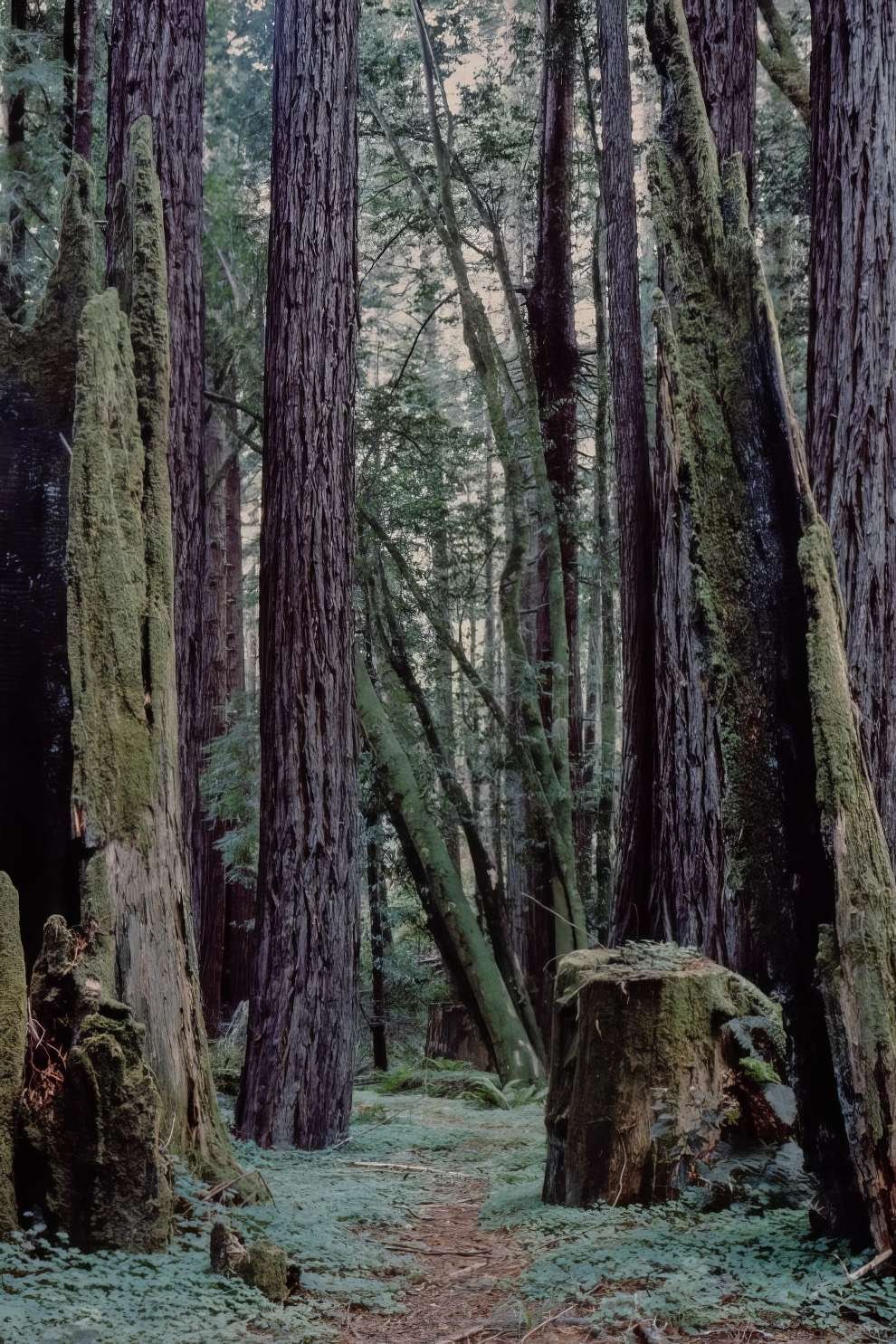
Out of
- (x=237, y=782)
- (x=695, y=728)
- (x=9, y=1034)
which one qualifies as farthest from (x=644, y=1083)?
(x=237, y=782)

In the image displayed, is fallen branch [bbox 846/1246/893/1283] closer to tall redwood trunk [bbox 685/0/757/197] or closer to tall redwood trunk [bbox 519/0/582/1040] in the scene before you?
tall redwood trunk [bbox 685/0/757/197]

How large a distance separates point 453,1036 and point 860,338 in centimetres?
1061

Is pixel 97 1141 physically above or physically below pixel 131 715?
below

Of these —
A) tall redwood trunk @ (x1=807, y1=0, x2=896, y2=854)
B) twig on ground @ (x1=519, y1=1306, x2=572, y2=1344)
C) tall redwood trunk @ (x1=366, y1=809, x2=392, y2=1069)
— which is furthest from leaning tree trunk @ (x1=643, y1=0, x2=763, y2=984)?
tall redwood trunk @ (x1=366, y1=809, x2=392, y2=1069)

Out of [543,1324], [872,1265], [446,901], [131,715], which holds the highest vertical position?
[131,715]

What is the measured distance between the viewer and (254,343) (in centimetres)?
1335

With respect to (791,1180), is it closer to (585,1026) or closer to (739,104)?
(585,1026)

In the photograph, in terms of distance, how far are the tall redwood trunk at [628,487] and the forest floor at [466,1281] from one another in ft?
10.4

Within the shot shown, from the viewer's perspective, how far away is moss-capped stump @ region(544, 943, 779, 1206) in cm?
473

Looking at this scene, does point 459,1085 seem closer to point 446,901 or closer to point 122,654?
point 446,901

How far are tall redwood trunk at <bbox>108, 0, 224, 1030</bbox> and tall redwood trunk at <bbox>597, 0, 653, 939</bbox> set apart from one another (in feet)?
→ 10.7

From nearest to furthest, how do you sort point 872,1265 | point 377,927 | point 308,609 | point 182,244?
point 872,1265 → point 308,609 → point 182,244 → point 377,927

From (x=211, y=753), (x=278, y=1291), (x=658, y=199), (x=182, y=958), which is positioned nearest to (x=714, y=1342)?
(x=278, y=1291)

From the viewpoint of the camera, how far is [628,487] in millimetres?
9469
